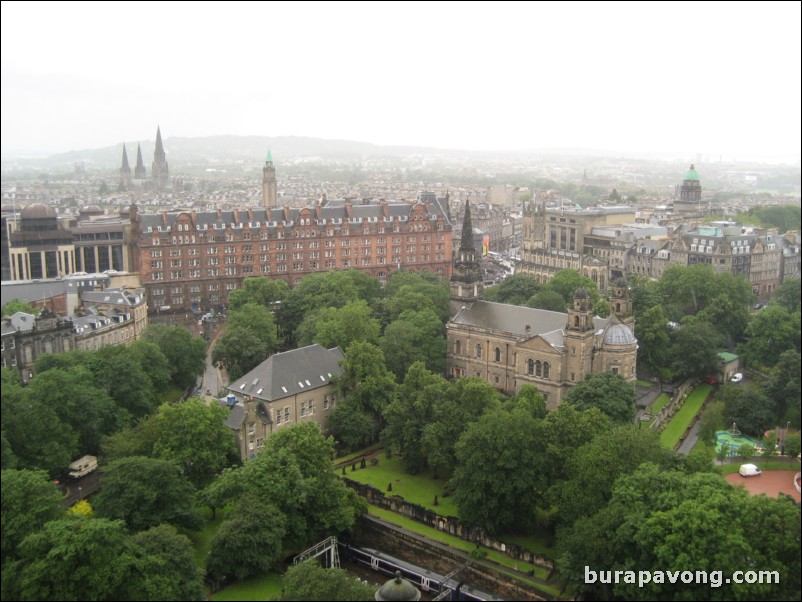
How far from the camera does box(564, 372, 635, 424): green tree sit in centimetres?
5744

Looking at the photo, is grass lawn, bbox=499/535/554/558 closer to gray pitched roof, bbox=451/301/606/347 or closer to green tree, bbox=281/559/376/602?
green tree, bbox=281/559/376/602

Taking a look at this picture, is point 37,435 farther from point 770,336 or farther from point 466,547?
point 770,336

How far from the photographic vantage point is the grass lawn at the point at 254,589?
1587 inches

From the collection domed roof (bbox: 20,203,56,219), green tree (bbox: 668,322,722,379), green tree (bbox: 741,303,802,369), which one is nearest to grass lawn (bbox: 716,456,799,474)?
green tree (bbox: 668,322,722,379)

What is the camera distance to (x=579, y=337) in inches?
2549

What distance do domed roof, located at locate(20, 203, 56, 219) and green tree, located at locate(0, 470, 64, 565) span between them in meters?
29.0

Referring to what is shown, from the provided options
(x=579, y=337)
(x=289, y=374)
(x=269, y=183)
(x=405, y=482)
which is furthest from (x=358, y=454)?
(x=269, y=183)

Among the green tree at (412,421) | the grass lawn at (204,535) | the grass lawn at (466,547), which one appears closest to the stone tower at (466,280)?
the green tree at (412,421)

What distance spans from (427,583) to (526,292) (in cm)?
5369

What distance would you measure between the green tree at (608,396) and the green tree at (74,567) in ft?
112

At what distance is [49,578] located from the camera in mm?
32812

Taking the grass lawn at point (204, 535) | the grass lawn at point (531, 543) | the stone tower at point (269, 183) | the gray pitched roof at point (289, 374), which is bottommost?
the grass lawn at point (531, 543)

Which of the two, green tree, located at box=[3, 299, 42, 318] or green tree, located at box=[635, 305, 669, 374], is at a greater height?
green tree, located at box=[3, 299, 42, 318]

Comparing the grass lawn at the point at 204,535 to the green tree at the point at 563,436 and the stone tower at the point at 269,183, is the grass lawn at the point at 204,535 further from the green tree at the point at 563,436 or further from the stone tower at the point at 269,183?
the stone tower at the point at 269,183
